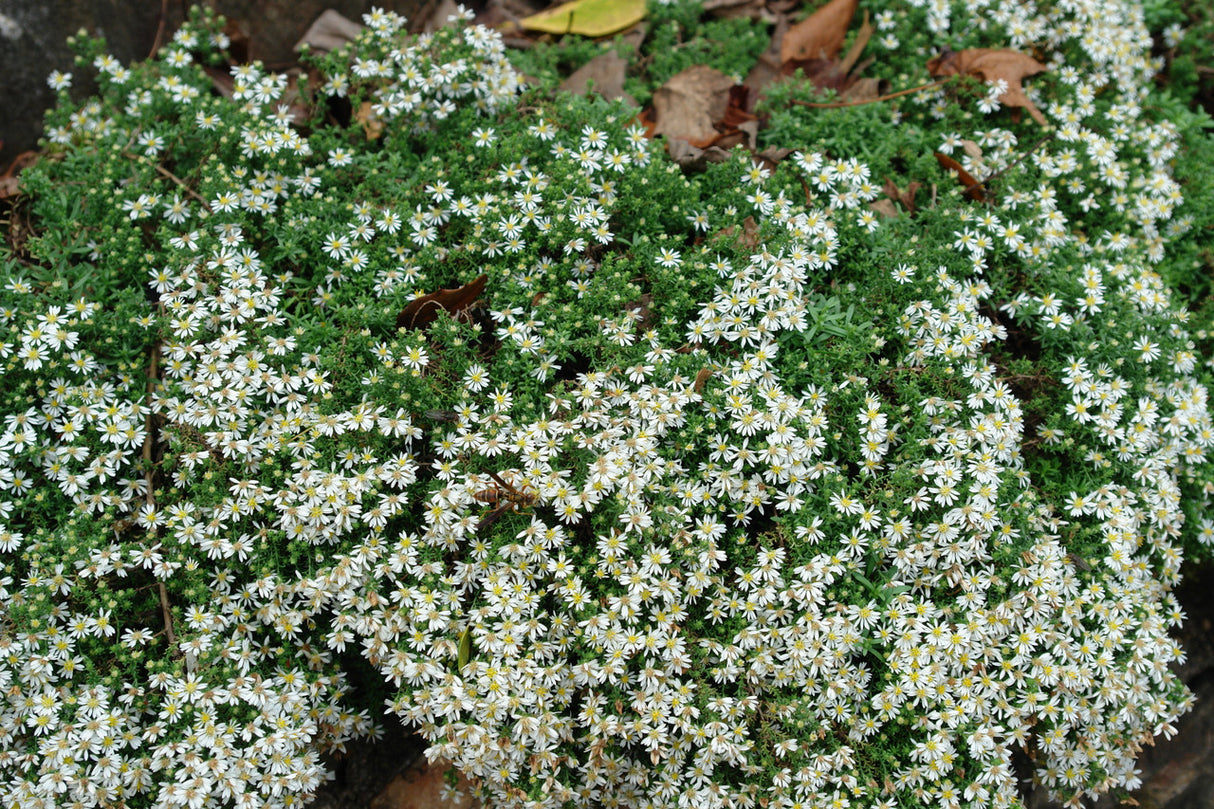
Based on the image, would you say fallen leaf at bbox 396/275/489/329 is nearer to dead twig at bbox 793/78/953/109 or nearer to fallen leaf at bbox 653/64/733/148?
fallen leaf at bbox 653/64/733/148

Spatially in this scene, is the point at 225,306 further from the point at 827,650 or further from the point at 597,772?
the point at 827,650

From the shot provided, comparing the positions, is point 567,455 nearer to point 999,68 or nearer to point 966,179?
point 966,179

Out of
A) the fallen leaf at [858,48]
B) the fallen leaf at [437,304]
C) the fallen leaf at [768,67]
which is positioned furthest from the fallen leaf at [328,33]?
the fallen leaf at [858,48]

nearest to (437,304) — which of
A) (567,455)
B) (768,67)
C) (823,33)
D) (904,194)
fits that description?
(567,455)

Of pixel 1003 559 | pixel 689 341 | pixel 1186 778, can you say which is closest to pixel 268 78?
pixel 689 341

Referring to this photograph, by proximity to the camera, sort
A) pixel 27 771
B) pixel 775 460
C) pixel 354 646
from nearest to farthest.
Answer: pixel 27 771 < pixel 775 460 < pixel 354 646

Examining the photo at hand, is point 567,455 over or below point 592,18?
below
